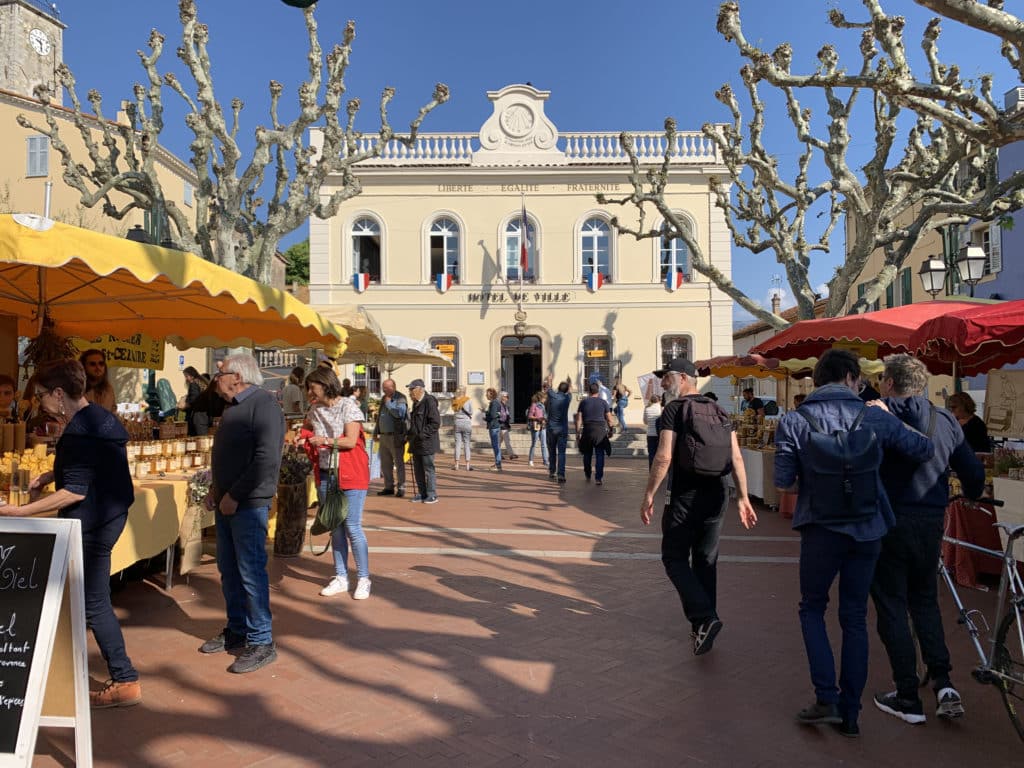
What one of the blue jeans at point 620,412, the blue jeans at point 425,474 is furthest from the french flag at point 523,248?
the blue jeans at point 425,474

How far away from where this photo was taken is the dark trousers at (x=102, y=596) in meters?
3.46

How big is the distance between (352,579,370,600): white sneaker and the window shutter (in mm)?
19304

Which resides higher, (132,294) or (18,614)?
(132,294)

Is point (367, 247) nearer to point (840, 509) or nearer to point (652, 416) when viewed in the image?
point (652, 416)

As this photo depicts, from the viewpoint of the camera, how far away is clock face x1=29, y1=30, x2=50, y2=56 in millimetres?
34562

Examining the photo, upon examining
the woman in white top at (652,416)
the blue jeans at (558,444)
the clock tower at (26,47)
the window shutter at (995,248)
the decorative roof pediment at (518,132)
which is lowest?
the blue jeans at (558,444)

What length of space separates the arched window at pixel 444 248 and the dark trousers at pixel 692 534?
20.0m

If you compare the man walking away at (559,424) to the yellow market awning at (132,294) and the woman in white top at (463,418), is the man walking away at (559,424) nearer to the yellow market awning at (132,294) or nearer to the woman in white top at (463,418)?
the woman in white top at (463,418)

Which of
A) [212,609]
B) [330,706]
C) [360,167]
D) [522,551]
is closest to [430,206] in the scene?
[360,167]

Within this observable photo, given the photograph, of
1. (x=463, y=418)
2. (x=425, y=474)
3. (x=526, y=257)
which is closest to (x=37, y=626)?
(x=425, y=474)

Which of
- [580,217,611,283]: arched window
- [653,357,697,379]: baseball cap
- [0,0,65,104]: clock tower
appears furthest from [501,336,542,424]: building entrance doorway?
[0,0,65,104]: clock tower

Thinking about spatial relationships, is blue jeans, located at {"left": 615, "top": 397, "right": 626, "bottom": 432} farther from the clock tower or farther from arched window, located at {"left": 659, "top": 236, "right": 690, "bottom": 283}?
the clock tower

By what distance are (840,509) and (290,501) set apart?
14.9 ft

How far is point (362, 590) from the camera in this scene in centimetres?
542
